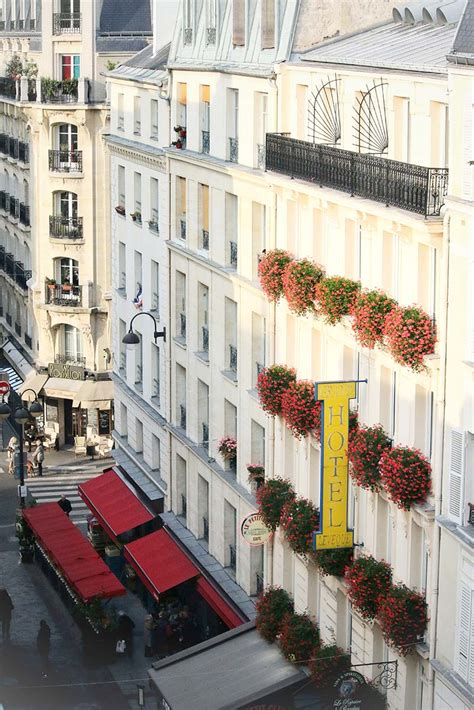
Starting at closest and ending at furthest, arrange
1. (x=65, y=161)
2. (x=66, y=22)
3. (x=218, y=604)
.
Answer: (x=218, y=604) → (x=66, y=22) → (x=65, y=161)

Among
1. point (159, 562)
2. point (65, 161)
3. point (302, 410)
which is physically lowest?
point (159, 562)

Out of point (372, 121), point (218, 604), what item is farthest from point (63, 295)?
point (372, 121)

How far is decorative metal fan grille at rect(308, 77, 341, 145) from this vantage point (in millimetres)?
34125

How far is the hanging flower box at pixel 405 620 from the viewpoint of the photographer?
30.0 m

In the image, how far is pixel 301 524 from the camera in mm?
35156

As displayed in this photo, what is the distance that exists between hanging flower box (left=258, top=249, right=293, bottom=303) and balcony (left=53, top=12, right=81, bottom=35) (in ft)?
105

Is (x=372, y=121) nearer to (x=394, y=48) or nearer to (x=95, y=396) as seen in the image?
(x=394, y=48)

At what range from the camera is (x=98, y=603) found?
44562mm

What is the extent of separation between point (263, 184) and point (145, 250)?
43.4 ft

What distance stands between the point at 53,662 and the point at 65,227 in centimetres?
2691

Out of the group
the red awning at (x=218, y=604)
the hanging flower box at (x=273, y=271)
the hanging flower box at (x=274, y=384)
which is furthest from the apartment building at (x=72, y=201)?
the hanging flower box at (x=273, y=271)

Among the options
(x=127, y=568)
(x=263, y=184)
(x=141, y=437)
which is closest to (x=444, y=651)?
(x=263, y=184)

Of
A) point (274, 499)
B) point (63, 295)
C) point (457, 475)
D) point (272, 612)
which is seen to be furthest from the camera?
point (63, 295)

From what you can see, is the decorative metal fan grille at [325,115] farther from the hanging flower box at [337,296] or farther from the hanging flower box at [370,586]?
the hanging flower box at [370,586]
